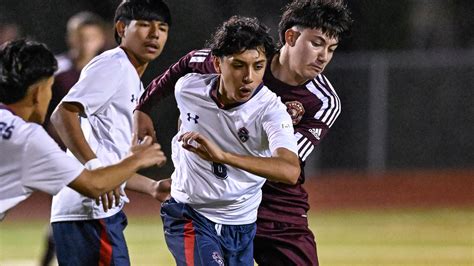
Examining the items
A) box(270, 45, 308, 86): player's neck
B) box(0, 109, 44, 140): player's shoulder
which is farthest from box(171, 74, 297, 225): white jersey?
box(0, 109, 44, 140): player's shoulder

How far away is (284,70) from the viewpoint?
612cm

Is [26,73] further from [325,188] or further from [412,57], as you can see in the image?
[412,57]

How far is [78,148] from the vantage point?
5395mm

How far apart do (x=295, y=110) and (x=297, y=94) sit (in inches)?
3.7

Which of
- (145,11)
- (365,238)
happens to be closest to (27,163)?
(145,11)

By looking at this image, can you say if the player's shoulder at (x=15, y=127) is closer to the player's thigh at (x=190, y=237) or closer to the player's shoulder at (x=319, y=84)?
the player's thigh at (x=190, y=237)

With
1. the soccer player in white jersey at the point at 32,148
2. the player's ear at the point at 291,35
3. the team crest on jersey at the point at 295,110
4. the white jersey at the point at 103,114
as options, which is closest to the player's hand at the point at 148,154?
the soccer player in white jersey at the point at 32,148

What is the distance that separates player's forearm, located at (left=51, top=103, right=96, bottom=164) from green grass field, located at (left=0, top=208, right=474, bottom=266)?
4182mm

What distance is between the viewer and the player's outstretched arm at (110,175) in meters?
4.73

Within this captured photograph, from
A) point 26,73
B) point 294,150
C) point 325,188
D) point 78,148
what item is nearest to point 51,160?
point 26,73

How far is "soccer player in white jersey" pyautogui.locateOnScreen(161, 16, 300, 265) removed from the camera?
5.46m

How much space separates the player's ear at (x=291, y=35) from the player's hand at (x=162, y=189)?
41.0 inches

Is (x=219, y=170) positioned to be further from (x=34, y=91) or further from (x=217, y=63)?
(x=34, y=91)

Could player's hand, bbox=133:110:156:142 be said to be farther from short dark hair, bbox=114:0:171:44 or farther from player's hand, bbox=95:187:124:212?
short dark hair, bbox=114:0:171:44
